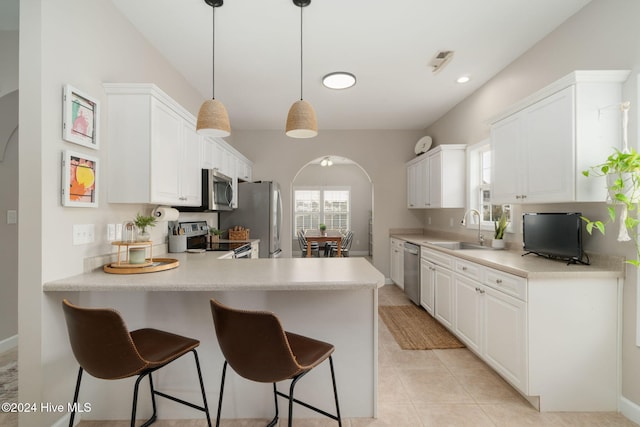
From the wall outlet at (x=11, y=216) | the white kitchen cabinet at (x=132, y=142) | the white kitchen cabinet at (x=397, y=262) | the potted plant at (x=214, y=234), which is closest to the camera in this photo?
the white kitchen cabinet at (x=132, y=142)

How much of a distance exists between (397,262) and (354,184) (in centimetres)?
450

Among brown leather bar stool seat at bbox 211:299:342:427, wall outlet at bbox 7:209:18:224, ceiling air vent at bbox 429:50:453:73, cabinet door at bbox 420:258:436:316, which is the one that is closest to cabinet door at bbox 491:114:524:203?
ceiling air vent at bbox 429:50:453:73

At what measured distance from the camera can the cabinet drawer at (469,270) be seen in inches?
99.1

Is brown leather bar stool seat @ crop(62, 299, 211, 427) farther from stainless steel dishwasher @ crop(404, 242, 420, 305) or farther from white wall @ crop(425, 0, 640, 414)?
stainless steel dishwasher @ crop(404, 242, 420, 305)

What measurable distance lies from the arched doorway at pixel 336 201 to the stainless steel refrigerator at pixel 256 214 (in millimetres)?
4560

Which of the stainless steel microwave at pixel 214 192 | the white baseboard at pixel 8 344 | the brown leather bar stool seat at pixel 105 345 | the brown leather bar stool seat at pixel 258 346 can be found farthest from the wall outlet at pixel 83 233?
the white baseboard at pixel 8 344

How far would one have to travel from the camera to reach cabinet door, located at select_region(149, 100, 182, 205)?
2.15m

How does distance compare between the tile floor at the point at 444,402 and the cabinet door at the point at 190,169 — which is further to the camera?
the cabinet door at the point at 190,169

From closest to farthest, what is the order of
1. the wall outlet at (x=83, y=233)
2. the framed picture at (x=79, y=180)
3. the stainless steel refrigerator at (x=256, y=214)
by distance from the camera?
the framed picture at (x=79, y=180)
the wall outlet at (x=83, y=233)
the stainless steel refrigerator at (x=256, y=214)

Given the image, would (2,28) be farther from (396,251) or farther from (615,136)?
(396,251)

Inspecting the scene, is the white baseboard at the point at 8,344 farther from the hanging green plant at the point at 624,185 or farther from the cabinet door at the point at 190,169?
the hanging green plant at the point at 624,185

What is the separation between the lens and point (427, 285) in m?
3.73

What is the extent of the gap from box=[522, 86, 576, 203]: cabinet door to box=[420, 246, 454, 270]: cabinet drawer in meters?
0.98

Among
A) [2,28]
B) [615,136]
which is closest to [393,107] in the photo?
[615,136]
